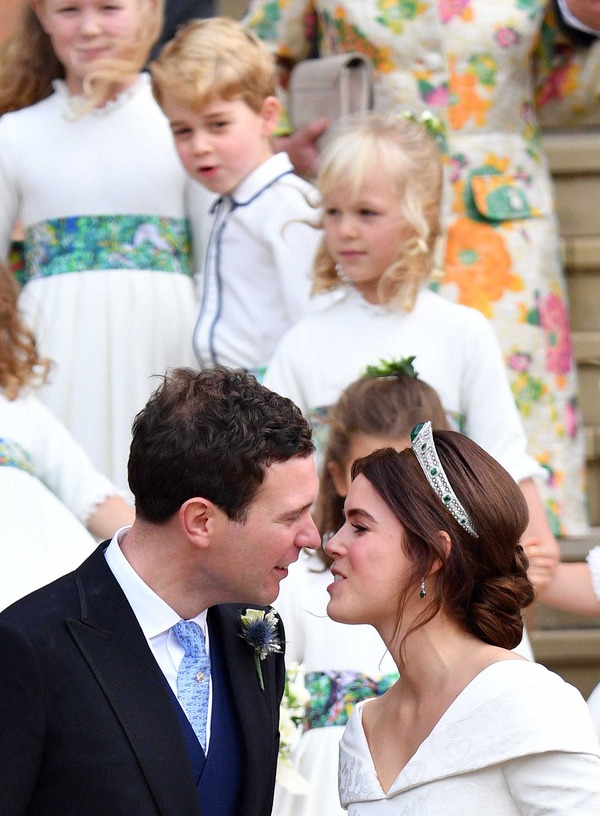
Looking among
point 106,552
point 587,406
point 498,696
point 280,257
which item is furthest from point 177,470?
point 587,406

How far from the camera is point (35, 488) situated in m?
3.79

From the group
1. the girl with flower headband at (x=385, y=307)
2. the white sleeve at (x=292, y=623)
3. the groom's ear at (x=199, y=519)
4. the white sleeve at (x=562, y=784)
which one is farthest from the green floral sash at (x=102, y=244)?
the white sleeve at (x=562, y=784)

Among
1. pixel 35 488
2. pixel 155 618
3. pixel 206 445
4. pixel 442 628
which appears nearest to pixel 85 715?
pixel 155 618

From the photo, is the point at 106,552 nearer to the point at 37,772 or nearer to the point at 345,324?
the point at 37,772

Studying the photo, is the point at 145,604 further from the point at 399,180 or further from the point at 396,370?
the point at 399,180

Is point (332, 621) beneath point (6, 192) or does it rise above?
beneath

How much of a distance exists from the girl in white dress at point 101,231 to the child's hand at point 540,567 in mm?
1414

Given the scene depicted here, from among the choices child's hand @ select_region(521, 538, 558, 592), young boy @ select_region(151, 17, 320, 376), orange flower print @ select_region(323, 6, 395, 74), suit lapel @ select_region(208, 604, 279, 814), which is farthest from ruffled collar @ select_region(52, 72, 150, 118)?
suit lapel @ select_region(208, 604, 279, 814)

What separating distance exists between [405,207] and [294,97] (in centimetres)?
89

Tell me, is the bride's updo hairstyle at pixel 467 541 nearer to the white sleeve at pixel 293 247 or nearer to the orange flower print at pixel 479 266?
the white sleeve at pixel 293 247

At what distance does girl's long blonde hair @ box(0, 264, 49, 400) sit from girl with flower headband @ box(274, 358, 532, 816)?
888 mm

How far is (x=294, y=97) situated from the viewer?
4.83m

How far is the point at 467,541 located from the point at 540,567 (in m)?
1.19

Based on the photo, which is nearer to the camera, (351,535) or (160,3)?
(351,535)
